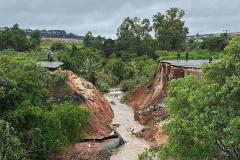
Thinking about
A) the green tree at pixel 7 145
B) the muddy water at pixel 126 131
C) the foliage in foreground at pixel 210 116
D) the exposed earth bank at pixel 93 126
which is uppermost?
the foliage in foreground at pixel 210 116

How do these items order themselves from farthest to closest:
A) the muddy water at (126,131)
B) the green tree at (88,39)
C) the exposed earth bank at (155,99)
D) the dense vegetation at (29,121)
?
the green tree at (88,39), the exposed earth bank at (155,99), the muddy water at (126,131), the dense vegetation at (29,121)

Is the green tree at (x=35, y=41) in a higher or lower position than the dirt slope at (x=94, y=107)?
higher

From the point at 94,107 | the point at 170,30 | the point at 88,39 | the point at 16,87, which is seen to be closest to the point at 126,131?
the point at 94,107

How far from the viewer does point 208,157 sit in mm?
21453

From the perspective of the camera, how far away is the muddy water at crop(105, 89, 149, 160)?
42531 millimetres

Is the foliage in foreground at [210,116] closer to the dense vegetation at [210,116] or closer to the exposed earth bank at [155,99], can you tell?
the dense vegetation at [210,116]

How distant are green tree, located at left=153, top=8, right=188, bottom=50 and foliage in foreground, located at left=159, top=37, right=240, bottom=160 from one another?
83.1 meters

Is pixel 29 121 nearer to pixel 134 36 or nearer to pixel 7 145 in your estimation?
pixel 7 145

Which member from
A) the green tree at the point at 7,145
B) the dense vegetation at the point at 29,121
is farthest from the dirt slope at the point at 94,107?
the green tree at the point at 7,145

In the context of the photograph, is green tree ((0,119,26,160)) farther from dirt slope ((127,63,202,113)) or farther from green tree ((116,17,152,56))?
green tree ((116,17,152,56))

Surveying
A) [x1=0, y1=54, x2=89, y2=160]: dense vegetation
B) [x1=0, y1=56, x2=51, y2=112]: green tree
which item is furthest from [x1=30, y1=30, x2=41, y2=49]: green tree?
[x1=0, y1=54, x2=89, y2=160]: dense vegetation

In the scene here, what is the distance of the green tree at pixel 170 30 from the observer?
105938mm

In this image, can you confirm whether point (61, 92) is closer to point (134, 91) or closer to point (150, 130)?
point (150, 130)

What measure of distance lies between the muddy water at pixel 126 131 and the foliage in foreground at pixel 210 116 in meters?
18.5
